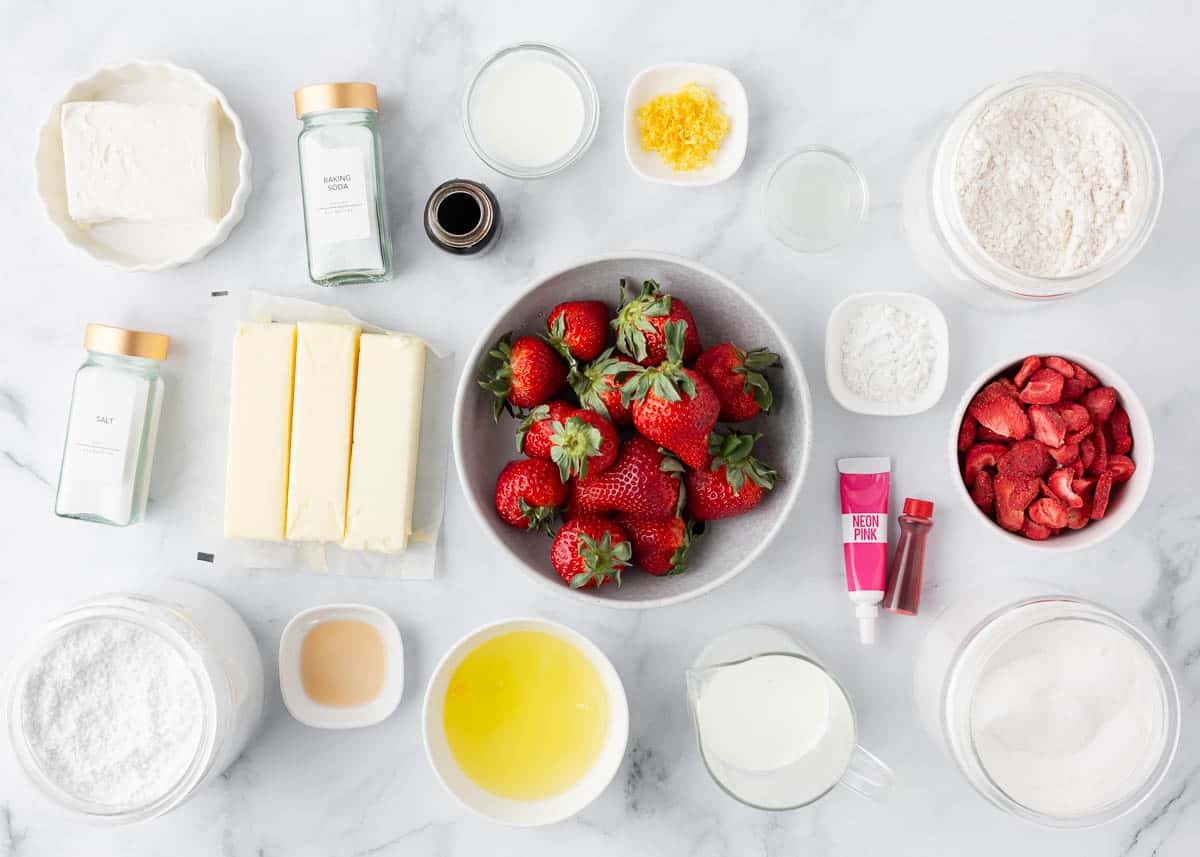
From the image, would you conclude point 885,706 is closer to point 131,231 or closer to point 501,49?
point 501,49

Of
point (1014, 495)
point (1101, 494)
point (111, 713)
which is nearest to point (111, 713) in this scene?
point (111, 713)

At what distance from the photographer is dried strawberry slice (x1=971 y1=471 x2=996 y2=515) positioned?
42.8 inches

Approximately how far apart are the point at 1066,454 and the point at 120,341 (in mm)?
1199

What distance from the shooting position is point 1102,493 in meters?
1.07

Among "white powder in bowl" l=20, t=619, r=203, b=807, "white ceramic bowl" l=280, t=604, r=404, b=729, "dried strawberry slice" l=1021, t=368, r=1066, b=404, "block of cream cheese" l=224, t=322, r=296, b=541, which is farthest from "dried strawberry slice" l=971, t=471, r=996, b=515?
"white powder in bowl" l=20, t=619, r=203, b=807

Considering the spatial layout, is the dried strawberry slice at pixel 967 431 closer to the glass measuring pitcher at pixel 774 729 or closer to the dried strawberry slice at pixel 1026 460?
the dried strawberry slice at pixel 1026 460

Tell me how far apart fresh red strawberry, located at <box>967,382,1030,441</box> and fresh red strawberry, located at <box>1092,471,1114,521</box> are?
103 millimetres

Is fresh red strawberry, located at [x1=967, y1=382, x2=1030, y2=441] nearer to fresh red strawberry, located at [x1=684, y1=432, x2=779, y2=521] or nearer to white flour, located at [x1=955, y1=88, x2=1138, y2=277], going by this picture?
white flour, located at [x1=955, y1=88, x2=1138, y2=277]

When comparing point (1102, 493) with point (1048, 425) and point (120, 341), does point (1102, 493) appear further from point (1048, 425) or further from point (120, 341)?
point (120, 341)

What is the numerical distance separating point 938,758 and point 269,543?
948 mm

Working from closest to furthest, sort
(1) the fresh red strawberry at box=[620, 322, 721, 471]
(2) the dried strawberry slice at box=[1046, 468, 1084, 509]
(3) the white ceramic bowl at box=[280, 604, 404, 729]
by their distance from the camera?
(1) the fresh red strawberry at box=[620, 322, 721, 471], (2) the dried strawberry slice at box=[1046, 468, 1084, 509], (3) the white ceramic bowl at box=[280, 604, 404, 729]

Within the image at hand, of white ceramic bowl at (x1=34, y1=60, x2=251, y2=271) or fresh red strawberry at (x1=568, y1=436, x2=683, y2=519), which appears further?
white ceramic bowl at (x1=34, y1=60, x2=251, y2=271)

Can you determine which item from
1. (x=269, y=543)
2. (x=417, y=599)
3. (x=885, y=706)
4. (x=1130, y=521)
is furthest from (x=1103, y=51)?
(x=269, y=543)

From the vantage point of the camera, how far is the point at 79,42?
4.01 feet
